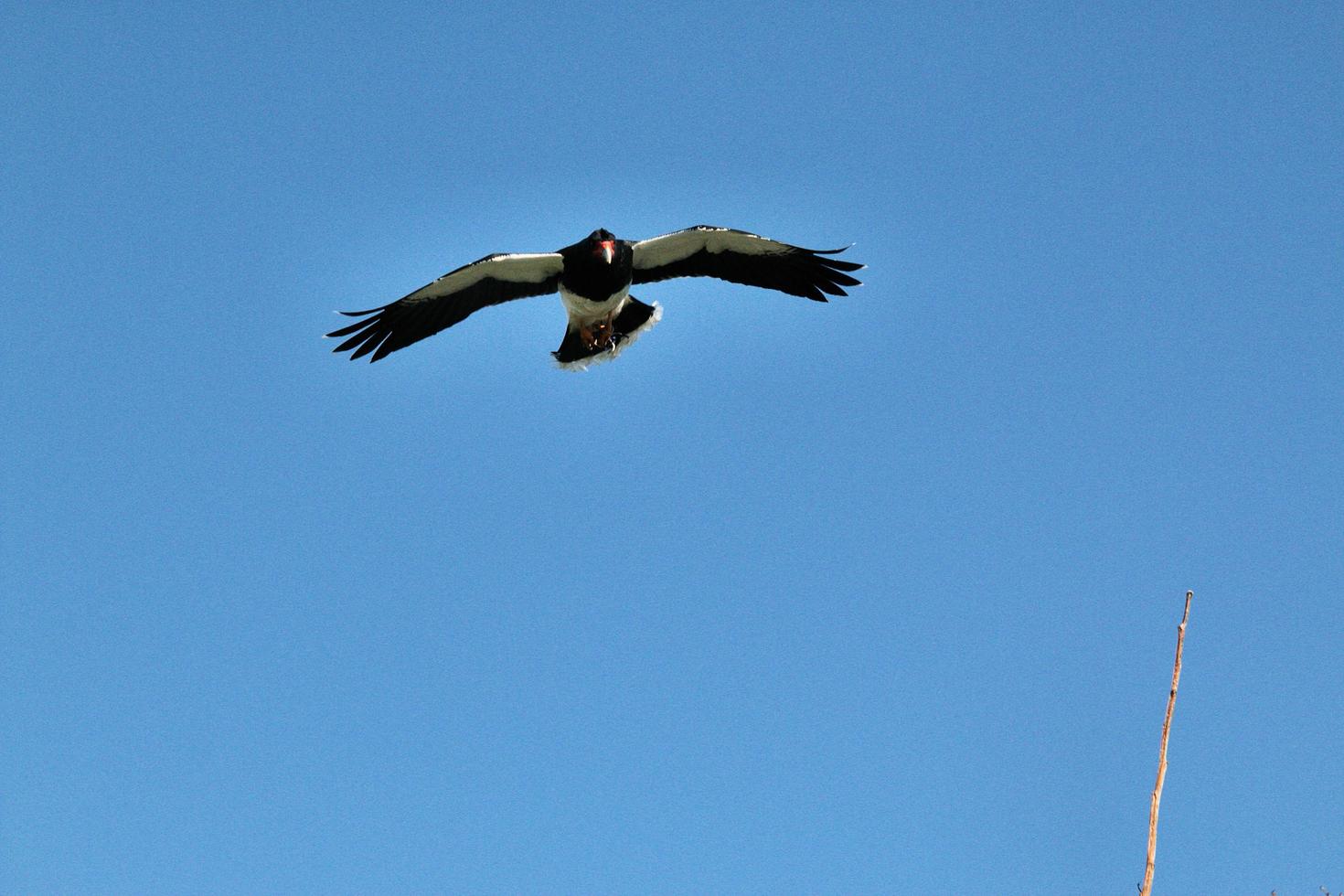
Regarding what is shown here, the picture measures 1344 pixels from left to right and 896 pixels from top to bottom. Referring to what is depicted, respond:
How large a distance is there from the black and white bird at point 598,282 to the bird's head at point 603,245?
0.07 ft

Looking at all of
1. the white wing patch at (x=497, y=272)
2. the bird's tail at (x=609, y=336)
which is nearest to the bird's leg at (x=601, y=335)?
the bird's tail at (x=609, y=336)

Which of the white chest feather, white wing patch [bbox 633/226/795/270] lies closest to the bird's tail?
the white chest feather

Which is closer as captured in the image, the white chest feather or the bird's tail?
the white chest feather

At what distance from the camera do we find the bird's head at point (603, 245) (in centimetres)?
1719

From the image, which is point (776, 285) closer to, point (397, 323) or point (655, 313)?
point (655, 313)

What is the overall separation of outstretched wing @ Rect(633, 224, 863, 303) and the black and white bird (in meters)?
0.01

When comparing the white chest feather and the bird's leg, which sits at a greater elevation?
the white chest feather

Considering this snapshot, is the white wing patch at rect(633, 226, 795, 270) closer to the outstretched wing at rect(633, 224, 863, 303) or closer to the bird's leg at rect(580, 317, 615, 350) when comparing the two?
the outstretched wing at rect(633, 224, 863, 303)

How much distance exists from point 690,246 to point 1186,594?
14.4 metres

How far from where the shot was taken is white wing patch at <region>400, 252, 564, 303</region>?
17.8 m

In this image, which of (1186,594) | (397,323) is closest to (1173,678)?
(1186,594)

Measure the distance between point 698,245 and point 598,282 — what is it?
5.75 ft

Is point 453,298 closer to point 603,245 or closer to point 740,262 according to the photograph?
point 603,245

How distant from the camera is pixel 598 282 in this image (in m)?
17.4
